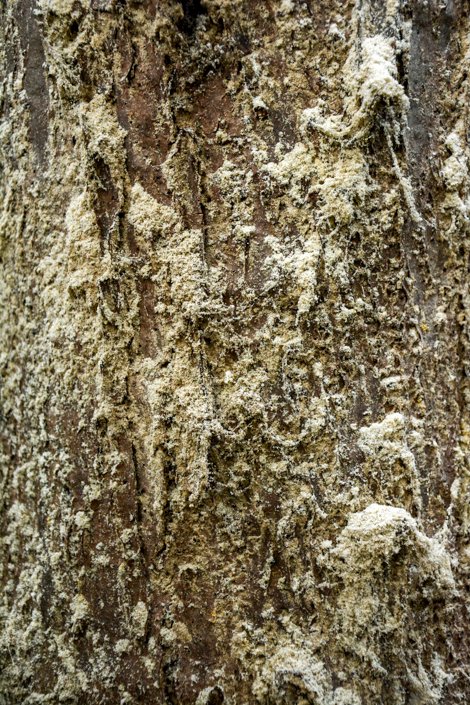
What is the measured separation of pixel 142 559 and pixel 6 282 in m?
0.48

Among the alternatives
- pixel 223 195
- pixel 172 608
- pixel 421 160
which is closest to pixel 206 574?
pixel 172 608

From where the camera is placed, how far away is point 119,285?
64 centimetres

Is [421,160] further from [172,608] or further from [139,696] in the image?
[139,696]

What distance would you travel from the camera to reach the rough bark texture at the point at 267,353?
1.97ft

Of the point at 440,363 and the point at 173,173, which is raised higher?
the point at 173,173

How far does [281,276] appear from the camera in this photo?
617mm

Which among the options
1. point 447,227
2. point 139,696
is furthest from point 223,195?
point 139,696

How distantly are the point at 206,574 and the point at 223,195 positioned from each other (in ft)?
1.60

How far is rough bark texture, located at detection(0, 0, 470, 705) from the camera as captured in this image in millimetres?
601

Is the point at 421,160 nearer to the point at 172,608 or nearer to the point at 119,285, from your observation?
the point at 119,285

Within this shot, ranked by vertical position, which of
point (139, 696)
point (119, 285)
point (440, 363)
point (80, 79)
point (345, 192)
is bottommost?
point (139, 696)

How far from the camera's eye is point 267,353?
24.3 inches

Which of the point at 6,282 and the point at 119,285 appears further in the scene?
the point at 6,282

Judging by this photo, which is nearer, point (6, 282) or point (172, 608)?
point (172, 608)
